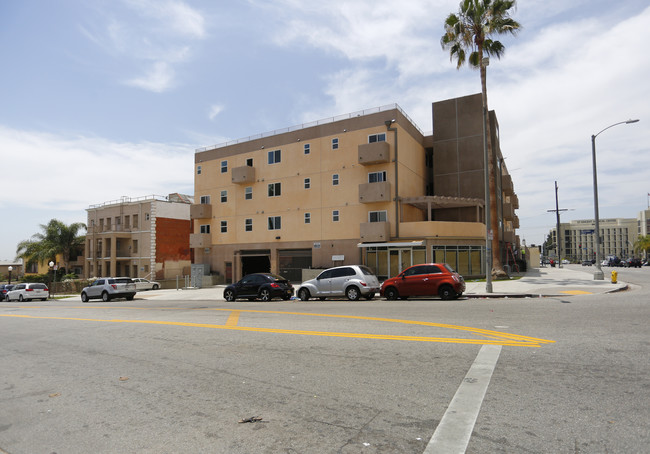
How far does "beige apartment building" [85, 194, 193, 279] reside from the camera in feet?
163

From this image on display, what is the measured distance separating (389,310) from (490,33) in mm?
22709

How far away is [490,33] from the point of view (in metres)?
28.7

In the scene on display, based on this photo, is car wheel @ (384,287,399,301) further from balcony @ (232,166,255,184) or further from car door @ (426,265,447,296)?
balcony @ (232,166,255,184)

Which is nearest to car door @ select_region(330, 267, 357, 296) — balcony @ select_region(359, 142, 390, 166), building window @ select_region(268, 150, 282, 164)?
balcony @ select_region(359, 142, 390, 166)

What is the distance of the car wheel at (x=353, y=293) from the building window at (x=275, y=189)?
20.5m

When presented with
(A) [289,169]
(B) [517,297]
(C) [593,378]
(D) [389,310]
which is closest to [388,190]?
(A) [289,169]

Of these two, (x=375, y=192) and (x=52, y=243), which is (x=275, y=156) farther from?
(x=52, y=243)

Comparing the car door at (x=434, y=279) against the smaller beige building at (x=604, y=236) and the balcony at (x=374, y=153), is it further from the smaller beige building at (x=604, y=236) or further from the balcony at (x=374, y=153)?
the smaller beige building at (x=604, y=236)

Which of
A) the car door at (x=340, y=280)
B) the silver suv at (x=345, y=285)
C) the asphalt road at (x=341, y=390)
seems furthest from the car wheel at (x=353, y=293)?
the asphalt road at (x=341, y=390)

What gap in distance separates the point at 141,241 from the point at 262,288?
109ft

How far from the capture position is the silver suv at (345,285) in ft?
66.1

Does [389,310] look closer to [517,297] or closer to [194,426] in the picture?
[517,297]

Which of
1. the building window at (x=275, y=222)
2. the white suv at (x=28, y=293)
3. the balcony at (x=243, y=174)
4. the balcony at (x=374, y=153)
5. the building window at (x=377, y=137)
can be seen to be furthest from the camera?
the balcony at (x=243, y=174)

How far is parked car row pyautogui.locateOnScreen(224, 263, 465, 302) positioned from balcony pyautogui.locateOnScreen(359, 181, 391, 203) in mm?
12808
